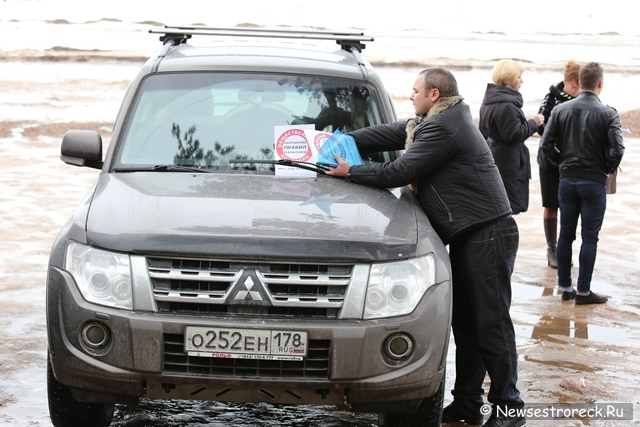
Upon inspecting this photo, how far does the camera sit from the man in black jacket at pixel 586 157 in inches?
315

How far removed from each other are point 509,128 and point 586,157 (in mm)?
627

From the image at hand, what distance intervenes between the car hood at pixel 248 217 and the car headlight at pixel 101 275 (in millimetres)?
49

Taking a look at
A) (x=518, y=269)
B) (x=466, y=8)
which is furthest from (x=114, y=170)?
(x=466, y=8)

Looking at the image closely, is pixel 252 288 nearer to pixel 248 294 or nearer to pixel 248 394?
pixel 248 294

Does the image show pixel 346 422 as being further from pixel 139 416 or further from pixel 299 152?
pixel 299 152

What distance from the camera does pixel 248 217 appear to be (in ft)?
15.3

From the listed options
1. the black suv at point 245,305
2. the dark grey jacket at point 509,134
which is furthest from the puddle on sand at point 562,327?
the black suv at point 245,305

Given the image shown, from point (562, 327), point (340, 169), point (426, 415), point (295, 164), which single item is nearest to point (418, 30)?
point (562, 327)

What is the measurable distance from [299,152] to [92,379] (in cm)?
176

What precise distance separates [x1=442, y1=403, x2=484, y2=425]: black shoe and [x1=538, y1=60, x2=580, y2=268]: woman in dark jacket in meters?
3.70

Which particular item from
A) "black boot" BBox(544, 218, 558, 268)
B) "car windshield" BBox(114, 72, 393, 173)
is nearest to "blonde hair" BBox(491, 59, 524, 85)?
"black boot" BBox(544, 218, 558, 268)

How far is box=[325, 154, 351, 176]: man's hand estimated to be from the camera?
17.7 feet

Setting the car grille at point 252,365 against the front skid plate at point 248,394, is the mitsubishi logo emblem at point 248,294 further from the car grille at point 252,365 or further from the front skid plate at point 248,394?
the front skid plate at point 248,394

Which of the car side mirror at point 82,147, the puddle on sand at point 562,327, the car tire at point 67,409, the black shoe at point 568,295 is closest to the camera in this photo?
the car tire at point 67,409
